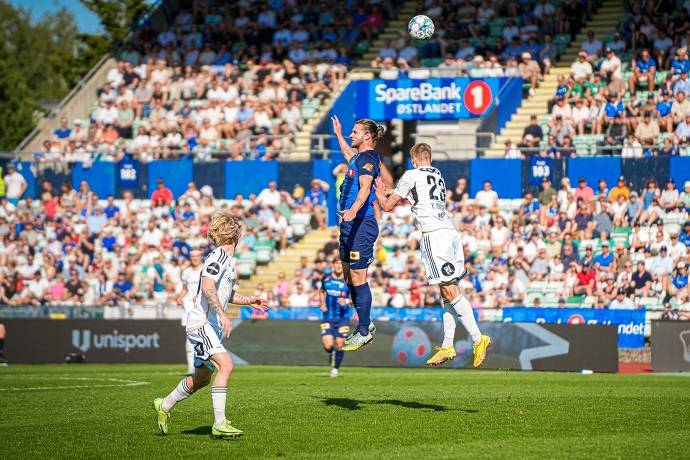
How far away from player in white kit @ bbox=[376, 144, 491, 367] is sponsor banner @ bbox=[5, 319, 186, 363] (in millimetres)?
14113

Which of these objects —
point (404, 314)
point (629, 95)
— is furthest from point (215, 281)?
point (629, 95)

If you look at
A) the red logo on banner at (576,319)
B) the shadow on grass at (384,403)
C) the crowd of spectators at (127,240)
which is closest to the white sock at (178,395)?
the shadow on grass at (384,403)

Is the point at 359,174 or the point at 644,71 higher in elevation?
the point at 644,71

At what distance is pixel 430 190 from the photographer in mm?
13734

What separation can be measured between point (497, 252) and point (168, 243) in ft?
30.6

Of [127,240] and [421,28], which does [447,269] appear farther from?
[127,240]

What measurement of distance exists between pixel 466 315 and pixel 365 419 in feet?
6.01

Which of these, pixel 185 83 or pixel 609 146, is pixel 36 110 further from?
pixel 609 146

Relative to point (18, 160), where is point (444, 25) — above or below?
above

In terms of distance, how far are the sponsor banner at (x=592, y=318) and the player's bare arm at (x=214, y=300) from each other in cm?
1475

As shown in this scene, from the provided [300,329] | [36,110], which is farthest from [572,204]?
[36,110]

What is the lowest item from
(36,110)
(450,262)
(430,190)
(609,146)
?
(450,262)

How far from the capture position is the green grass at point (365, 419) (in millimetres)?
10992

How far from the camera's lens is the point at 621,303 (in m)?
25.9
